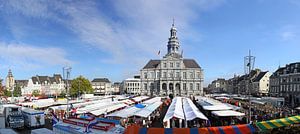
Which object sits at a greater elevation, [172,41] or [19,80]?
[172,41]

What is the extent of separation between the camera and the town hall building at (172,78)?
106 meters

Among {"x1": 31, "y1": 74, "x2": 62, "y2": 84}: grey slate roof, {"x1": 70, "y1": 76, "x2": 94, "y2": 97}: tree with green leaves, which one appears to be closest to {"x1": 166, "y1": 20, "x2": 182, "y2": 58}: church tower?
{"x1": 70, "y1": 76, "x2": 94, "y2": 97}: tree with green leaves

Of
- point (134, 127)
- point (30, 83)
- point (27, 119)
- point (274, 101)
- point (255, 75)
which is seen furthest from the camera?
point (30, 83)

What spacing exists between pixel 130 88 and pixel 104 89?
26977mm

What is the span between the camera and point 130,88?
139 metres

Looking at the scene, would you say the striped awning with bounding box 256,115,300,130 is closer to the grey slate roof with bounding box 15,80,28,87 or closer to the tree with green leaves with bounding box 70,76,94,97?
the tree with green leaves with bounding box 70,76,94,97

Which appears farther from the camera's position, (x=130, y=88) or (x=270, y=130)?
(x=130, y=88)

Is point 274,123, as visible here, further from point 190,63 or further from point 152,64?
point 152,64

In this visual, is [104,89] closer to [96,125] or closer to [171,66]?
[171,66]

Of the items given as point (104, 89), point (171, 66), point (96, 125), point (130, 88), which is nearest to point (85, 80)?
point (171, 66)

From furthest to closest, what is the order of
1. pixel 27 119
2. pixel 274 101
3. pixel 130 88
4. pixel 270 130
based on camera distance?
pixel 130 88, pixel 274 101, pixel 27 119, pixel 270 130

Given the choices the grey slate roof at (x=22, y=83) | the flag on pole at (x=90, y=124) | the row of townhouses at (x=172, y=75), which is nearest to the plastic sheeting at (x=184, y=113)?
the flag on pole at (x=90, y=124)

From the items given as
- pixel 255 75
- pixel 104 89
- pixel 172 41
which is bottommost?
pixel 104 89

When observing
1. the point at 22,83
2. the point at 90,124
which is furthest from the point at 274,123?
the point at 22,83
